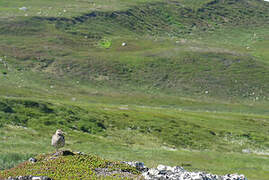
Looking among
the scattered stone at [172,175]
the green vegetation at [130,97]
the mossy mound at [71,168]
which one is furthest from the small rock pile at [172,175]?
the green vegetation at [130,97]

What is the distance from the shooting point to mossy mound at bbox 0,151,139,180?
21005 millimetres

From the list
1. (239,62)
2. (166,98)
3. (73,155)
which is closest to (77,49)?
(166,98)

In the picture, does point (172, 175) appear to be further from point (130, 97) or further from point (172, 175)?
point (130, 97)

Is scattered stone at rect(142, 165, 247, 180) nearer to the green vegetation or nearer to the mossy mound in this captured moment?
the mossy mound

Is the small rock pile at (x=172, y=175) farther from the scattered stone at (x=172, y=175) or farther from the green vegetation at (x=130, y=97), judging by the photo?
the green vegetation at (x=130, y=97)

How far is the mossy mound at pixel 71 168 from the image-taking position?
21005 millimetres

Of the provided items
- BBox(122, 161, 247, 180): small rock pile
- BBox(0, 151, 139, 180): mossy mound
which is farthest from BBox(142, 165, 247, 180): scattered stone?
BBox(0, 151, 139, 180): mossy mound

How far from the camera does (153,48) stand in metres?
180

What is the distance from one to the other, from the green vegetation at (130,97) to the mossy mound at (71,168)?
0.90m

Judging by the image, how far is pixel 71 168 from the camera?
21719 millimetres

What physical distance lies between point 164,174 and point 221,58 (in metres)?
151

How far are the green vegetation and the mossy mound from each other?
90 centimetres

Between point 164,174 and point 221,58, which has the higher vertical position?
point 164,174

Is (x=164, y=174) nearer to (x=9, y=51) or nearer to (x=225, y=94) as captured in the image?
(x=225, y=94)
